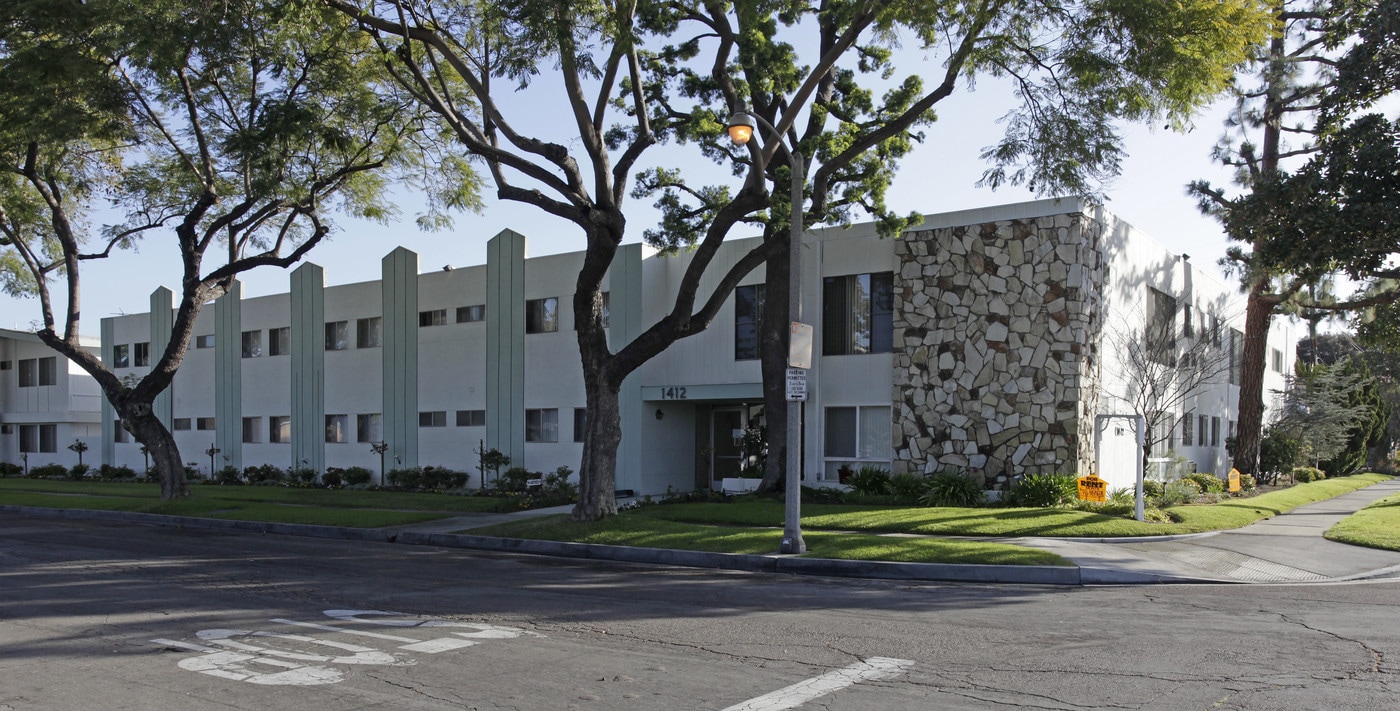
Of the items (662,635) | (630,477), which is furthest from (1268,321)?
(662,635)

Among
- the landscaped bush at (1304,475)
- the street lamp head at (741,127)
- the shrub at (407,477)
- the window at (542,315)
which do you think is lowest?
the landscaped bush at (1304,475)

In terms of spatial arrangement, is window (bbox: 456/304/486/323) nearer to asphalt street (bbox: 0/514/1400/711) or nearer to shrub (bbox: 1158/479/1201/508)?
asphalt street (bbox: 0/514/1400/711)

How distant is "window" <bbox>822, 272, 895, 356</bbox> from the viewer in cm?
2206

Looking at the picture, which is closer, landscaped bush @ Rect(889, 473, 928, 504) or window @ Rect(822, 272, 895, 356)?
landscaped bush @ Rect(889, 473, 928, 504)

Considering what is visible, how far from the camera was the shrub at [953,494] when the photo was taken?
1967 centimetres

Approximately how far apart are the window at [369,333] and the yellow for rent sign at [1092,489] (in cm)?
2119

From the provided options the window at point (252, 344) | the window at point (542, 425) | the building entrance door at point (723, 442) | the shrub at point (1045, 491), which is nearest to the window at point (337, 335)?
the window at point (252, 344)

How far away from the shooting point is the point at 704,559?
14133 mm

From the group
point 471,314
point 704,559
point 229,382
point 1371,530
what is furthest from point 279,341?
point 1371,530

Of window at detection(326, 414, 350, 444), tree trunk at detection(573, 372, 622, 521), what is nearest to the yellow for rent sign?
tree trunk at detection(573, 372, 622, 521)

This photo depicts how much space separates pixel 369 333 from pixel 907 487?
18.7 m

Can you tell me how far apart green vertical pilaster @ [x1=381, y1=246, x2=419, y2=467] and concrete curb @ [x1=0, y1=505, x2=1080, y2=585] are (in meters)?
8.86

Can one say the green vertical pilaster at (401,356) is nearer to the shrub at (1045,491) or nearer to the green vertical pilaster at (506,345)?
the green vertical pilaster at (506,345)

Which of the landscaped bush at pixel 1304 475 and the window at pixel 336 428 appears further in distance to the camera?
the landscaped bush at pixel 1304 475
